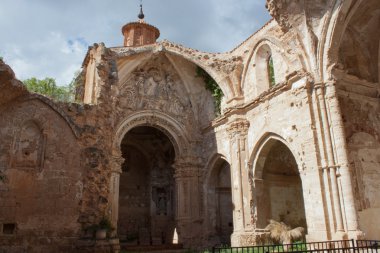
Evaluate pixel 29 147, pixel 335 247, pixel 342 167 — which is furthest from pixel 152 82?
pixel 335 247

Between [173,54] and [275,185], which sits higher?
[173,54]

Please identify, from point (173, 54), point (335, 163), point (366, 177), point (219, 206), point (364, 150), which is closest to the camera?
point (335, 163)

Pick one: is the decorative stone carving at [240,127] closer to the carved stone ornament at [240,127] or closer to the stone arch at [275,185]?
the carved stone ornament at [240,127]

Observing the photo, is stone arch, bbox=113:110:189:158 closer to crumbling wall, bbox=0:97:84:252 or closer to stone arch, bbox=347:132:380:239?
crumbling wall, bbox=0:97:84:252

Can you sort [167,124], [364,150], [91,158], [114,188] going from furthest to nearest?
[167,124], [114,188], [364,150], [91,158]

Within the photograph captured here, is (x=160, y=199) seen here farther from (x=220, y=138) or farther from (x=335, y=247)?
Result: (x=335, y=247)

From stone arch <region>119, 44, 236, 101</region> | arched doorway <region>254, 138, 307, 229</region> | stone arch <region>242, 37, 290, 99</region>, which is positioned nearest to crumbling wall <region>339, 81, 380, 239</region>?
arched doorway <region>254, 138, 307, 229</region>

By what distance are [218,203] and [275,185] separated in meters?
3.33

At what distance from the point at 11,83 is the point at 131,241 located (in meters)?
11.7

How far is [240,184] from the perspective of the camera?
1302cm

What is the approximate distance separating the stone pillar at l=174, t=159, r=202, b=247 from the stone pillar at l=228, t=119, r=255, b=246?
2796mm

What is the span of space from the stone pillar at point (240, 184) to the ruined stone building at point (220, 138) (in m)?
0.04

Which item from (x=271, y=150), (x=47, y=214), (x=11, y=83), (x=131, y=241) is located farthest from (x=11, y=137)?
(x=131, y=241)

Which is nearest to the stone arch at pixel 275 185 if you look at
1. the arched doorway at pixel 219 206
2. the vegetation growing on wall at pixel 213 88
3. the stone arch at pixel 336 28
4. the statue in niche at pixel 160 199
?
the arched doorway at pixel 219 206
